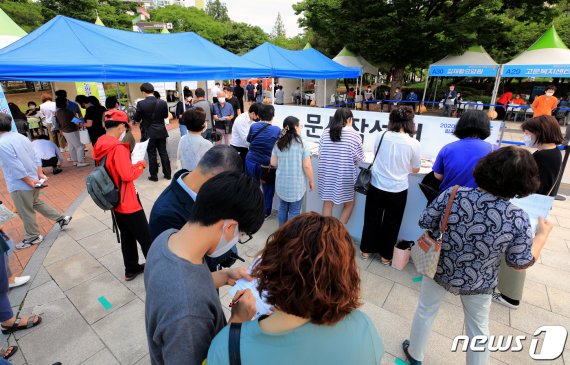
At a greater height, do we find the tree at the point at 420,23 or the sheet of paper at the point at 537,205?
the tree at the point at 420,23

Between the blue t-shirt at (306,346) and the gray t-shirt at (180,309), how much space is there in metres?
0.08

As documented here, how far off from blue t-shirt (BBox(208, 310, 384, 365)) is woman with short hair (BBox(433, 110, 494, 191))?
6.41 ft

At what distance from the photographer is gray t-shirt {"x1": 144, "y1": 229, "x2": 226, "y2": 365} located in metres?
0.86

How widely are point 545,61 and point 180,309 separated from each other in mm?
12875

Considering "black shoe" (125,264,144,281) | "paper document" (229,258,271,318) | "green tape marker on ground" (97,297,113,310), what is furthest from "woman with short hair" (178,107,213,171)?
"paper document" (229,258,271,318)

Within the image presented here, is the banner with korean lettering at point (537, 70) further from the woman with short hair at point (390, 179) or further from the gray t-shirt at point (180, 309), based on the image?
the gray t-shirt at point (180, 309)

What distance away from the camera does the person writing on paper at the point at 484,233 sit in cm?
139

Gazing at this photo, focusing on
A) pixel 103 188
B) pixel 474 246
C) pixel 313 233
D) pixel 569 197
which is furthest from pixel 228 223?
pixel 569 197

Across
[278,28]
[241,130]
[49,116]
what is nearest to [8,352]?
[241,130]

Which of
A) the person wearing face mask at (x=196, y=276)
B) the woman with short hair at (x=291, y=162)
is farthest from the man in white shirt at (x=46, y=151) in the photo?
the person wearing face mask at (x=196, y=276)

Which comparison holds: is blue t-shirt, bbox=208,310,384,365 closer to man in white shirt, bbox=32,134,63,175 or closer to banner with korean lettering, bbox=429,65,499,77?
man in white shirt, bbox=32,134,63,175

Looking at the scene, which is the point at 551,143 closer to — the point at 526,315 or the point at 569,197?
the point at 526,315

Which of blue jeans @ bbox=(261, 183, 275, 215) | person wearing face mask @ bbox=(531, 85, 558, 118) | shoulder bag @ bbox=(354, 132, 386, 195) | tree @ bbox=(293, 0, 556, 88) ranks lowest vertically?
blue jeans @ bbox=(261, 183, 275, 215)

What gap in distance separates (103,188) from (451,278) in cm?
271
